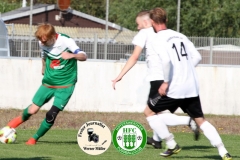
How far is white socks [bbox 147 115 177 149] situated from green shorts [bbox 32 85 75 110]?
6.07 ft

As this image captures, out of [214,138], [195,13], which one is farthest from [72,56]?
[195,13]

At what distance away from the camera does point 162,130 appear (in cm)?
902

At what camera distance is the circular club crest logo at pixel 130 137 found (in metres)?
8.77

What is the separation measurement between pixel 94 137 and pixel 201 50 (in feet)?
36.5

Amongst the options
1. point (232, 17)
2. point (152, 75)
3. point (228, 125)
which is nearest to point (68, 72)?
point (152, 75)

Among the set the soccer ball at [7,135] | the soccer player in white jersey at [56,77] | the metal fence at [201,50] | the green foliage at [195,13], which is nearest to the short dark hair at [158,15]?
the soccer player in white jersey at [56,77]

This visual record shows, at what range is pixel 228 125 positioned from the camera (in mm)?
16750

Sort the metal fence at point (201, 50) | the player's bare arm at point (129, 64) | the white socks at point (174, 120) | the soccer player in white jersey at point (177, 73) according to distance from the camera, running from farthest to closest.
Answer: the metal fence at point (201, 50) < the white socks at point (174, 120) < the player's bare arm at point (129, 64) < the soccer player in white jersey at point (177, 73)

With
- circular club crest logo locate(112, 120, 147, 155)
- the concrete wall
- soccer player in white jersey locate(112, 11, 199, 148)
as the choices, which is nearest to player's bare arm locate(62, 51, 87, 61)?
soccer player in white jersey locate(112, 11, 199, 148)

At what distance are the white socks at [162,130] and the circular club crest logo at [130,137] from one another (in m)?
0.25

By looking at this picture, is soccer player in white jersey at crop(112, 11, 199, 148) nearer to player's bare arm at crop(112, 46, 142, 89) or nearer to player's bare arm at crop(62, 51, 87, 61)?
player's bare arm at crop(112, 46, 142, 89)

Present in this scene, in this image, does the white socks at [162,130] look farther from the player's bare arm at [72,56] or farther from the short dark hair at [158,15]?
the player's bare arm at [72,56]

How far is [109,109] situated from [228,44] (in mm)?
3630

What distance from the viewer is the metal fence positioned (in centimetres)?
1920
